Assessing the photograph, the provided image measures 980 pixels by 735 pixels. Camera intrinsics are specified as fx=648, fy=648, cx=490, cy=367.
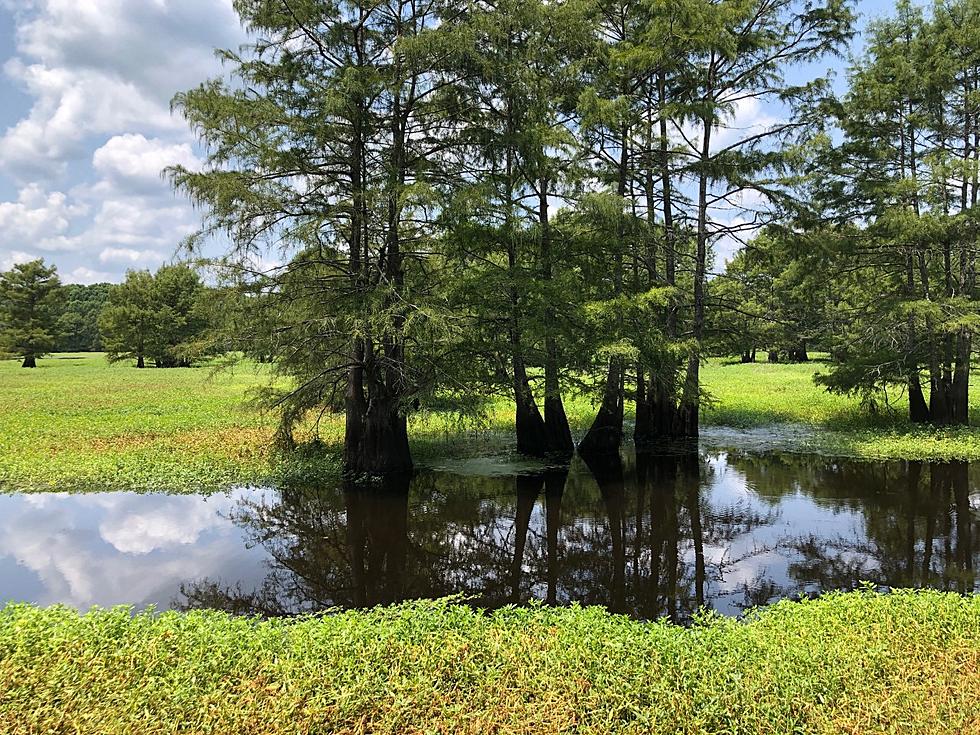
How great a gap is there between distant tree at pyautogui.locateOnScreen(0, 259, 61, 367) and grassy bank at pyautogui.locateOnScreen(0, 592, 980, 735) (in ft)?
180

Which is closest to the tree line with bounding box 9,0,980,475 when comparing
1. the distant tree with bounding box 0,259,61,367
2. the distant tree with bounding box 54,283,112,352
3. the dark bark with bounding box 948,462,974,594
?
the dark bark with bounding box 948,462,974,594

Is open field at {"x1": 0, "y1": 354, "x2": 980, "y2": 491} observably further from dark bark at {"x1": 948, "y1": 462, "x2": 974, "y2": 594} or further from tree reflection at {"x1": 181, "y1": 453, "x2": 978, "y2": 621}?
tree reflection at {"x1": 181, "y1": 453, "x2": 978, "y2": 621}

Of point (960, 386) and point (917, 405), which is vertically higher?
point (960, 386)

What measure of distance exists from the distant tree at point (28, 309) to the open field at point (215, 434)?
2571 cm

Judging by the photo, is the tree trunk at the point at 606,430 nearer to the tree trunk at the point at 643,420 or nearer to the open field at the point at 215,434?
the tree trunk at the point at 643,420

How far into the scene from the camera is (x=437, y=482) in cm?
1340

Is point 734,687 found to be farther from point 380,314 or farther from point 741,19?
point 741,19

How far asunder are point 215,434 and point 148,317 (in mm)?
38592

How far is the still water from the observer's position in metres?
7.83

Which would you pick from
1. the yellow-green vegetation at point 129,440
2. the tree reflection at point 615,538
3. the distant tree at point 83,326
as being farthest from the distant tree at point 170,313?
the tree reflection at point 615,538

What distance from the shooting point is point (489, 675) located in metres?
4.71

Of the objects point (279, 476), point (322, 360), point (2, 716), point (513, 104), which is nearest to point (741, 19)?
point (513, 104)

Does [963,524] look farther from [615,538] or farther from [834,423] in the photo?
[834,423]

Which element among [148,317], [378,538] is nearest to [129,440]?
[378,538]
